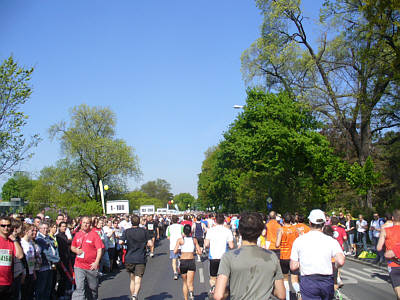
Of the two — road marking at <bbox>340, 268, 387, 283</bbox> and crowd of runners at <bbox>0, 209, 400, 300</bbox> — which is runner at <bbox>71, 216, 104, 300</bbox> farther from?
road marking at <bbox>340, 268, 387, 283</bbox>

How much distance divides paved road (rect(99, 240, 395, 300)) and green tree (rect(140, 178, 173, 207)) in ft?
543

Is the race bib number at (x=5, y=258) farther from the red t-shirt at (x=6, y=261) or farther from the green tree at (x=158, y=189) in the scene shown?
the green tree at (x=158, y=189)

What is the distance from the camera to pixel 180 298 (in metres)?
9.84

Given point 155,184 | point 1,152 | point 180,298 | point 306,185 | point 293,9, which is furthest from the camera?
point 155,184

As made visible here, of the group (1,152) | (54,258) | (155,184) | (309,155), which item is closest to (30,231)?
(54,258)

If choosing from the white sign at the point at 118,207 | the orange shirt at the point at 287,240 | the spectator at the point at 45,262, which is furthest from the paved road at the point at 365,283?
the white sign at the point at 118,207

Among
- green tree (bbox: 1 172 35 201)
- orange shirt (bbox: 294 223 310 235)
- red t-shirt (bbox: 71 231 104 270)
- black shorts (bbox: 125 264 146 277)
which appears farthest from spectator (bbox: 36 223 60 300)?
green tree (bbox: 1 172 35 201)

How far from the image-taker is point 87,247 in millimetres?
7754

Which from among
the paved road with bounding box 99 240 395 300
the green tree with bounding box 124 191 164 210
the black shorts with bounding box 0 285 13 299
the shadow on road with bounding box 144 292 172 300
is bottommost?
the paved road with bounding box 99 240 395 300

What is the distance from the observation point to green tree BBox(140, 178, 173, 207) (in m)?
180

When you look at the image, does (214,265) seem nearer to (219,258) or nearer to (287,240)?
(219,258)

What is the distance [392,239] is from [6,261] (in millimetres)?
5680

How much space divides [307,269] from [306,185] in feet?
101

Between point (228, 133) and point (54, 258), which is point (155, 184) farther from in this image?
point (54, 258)
